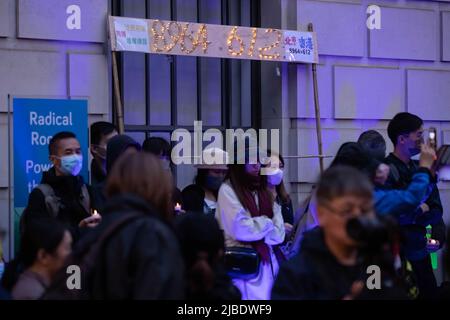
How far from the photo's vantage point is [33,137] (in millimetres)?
7188

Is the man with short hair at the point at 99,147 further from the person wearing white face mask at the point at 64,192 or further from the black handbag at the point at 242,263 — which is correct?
the black handbag at the point at 242,263

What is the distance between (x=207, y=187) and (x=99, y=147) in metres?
1.00

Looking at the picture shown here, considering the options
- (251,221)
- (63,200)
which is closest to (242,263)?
(251,221)

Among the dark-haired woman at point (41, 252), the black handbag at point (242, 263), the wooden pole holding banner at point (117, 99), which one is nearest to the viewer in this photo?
the dark-haired woman at point (41, 252)

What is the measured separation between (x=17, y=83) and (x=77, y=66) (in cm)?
→ 62

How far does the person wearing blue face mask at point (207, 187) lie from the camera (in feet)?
25.3

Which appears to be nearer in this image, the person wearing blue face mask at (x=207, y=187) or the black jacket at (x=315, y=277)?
the black jacket at (x=315, y=277)

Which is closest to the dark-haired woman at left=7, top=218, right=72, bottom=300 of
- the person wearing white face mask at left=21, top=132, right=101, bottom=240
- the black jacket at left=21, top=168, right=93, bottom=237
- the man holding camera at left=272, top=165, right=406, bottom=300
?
the person wearing white face mask at left=21, top=132, right=101, bottom=240

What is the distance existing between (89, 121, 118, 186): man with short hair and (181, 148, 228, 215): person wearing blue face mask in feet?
2.56

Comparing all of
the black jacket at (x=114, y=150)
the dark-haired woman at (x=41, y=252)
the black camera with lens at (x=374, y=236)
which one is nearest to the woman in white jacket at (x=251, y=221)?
→ the black jacket at (x=114, y=150)

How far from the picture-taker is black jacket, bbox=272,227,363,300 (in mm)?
3996

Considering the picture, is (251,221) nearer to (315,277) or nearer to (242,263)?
(242,263)
